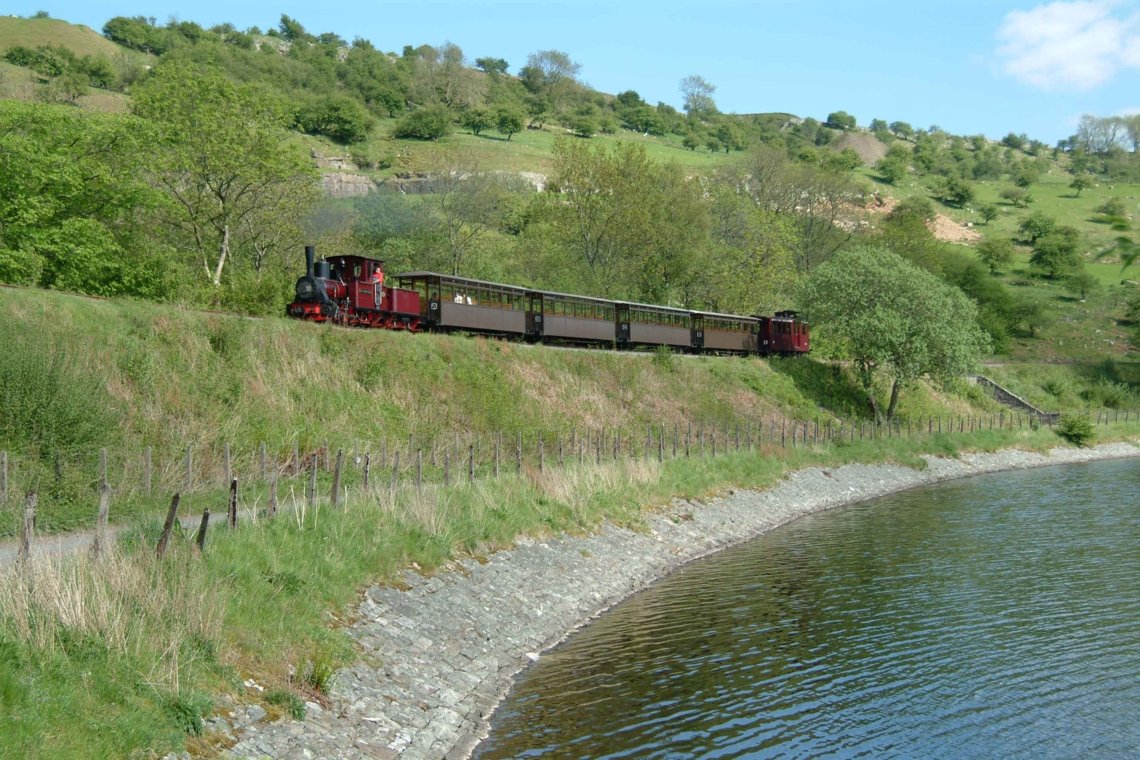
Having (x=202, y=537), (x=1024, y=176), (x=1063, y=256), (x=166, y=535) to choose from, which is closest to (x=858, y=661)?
(x=202, y=537)

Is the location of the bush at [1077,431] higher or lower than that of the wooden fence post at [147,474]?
lower

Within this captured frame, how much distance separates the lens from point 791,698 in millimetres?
14672

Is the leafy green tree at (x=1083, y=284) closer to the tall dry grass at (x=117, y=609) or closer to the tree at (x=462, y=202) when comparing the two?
the tree at (x=462, y=202)

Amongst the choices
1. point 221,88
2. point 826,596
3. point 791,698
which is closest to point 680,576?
point 826,596

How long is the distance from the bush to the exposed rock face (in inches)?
3004

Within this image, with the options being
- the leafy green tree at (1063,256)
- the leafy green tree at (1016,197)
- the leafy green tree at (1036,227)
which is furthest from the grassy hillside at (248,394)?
the leafy green tree at (1016,197)

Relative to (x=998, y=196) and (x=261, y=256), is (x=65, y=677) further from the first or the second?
(x=998, y=196)

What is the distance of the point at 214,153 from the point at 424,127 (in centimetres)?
10130

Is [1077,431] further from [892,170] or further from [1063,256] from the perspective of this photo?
[892,170]

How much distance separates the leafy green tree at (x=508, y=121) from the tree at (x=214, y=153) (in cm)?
10859

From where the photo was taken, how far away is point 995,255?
10919 cm

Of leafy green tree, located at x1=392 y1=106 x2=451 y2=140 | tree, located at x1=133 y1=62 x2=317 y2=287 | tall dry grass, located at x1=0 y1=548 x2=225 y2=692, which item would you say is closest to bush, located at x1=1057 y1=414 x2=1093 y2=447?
tree, located at x1=133 y1=62 x2=317 y2=287

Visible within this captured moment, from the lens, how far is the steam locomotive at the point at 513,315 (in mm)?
36719

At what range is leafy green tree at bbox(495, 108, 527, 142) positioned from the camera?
151750 millimetres
